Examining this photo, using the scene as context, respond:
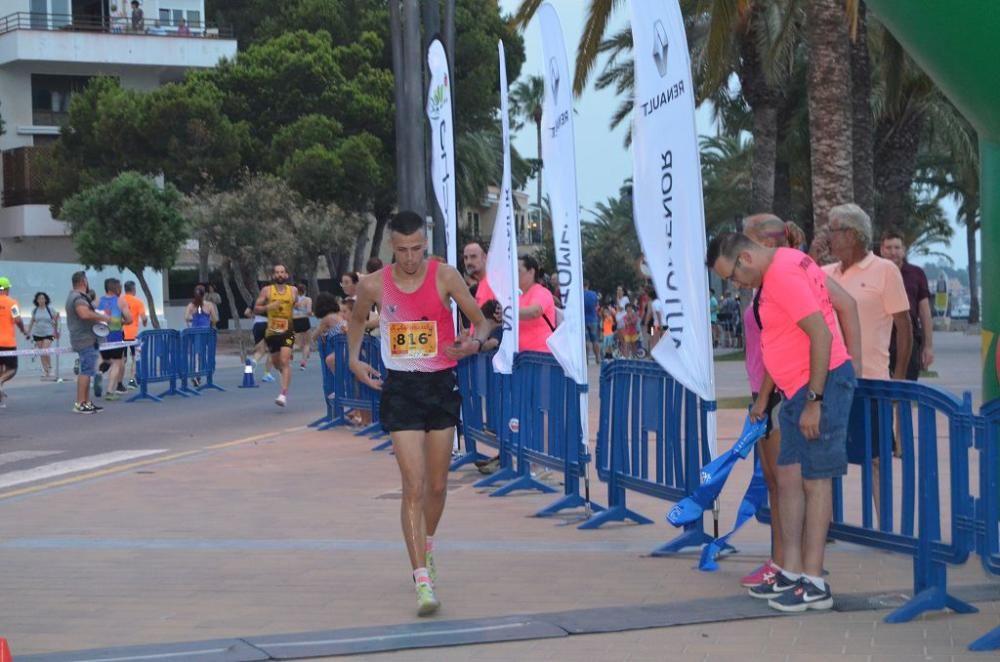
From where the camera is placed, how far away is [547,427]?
9938 millimetres

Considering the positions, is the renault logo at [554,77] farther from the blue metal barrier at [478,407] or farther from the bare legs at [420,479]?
the bare legs at [420,479]

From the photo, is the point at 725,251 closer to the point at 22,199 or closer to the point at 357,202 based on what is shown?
the point at 357,202

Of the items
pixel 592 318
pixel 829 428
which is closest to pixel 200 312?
pixel 592 318

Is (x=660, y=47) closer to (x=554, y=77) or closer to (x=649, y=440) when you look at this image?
(x=554, y=77)

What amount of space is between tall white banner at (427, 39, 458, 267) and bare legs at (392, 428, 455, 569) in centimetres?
551

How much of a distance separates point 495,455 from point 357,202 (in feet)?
126

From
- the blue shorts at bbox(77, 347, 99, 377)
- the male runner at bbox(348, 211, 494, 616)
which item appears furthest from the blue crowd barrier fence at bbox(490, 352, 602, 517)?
the blue shorts at bbox(77, 347, 99, 377)

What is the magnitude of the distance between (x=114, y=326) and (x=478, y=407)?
1140 centimetres

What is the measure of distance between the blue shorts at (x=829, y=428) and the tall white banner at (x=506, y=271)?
4.15 metres

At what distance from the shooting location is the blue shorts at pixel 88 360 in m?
19.5

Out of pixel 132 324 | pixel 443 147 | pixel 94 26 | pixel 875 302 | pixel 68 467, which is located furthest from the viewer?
pixel 94 26

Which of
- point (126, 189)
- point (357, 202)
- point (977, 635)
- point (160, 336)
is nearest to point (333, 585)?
point (977, 635)

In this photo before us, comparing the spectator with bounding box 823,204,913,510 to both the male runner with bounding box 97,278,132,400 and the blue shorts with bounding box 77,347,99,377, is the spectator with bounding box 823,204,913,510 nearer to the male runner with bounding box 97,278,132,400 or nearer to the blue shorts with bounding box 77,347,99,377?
the blue shorts with bounding box 77,347,99,377

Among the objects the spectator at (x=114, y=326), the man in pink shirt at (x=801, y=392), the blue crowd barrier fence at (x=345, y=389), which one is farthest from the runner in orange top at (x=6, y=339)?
the man in pink shirt at (x=801, y=392)
